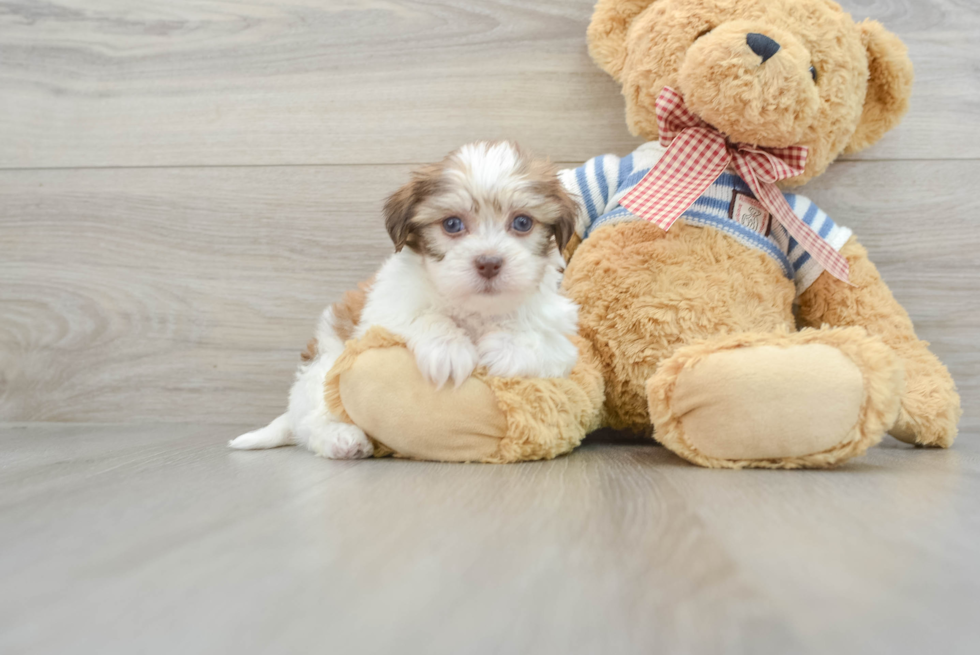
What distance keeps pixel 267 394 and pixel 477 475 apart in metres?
0.92

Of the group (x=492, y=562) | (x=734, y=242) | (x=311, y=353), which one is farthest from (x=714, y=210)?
(x=492, y=562)

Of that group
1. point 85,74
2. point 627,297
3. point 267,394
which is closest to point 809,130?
point 627,297

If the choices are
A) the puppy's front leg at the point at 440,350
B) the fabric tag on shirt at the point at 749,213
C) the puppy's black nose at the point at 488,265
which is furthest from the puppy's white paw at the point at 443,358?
the fabric tag on shirt at the point at 749,213

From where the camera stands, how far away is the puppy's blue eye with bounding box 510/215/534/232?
1168 mm

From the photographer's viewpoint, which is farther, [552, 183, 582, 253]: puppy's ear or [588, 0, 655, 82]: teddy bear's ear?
[588, 0, 655, 82]: teddy bear's ear

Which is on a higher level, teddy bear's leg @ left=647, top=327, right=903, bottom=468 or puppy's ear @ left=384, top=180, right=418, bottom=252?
puppy's ear @ left=384, top=180, right=418, bottom=252

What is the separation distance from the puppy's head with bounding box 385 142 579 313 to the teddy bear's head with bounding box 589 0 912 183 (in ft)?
1.14

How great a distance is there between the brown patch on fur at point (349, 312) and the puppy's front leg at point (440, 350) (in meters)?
0.21

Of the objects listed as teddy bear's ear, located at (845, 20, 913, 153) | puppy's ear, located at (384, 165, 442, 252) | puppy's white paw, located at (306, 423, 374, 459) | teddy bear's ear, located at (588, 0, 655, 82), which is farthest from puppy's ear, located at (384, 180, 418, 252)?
teddy bear's ear, located at (845, 20, 913, 153)

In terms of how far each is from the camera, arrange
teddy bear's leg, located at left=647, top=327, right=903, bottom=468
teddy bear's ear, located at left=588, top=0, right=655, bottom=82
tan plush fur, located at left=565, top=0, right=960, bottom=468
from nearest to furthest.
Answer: teddy bear's leg, located at left=647, top=327, right=903, bottom=468 → tan plush fur, located at left=565, top=0, right=960, bottom=468 → teddy bear's ear, located at left=588, top=0, right=655, bottom=82

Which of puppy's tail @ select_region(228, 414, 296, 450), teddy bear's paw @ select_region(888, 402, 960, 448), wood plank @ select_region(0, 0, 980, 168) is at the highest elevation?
wood plank @ select_region(0, 0, 980, 168)

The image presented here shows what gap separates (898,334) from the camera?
1388mm

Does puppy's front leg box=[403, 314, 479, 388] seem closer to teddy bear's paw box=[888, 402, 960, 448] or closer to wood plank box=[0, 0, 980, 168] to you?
wood plank box=[0, 0, 980, 168]

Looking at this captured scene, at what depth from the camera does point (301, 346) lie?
174 centimetres
